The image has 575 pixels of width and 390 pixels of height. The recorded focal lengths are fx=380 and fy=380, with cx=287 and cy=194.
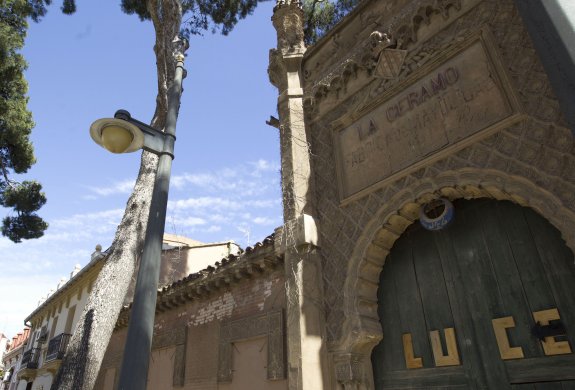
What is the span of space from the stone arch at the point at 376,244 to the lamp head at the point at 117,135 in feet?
8.84

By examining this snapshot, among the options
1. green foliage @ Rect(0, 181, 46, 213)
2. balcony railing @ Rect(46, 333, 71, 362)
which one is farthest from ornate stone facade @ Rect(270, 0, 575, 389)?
balcony railing @ Rect(46, 333, 71, 362)

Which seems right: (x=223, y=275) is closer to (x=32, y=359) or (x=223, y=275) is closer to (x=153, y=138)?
(x=153, y=138)

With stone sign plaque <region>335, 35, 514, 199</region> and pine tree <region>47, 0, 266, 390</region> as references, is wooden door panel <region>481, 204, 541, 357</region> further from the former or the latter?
pine tree <region>47, 0, 266, 390</region>

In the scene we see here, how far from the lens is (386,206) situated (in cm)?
438

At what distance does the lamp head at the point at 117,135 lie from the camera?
11.2ft

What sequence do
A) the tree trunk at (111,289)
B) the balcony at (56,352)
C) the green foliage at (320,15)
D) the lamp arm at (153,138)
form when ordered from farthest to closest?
Answer: the balcony at (56,352)
the green foliage at (320,15)
the tree trunk at (111,289)
the lamp arm at (153,138)

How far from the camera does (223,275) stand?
7.09 metres

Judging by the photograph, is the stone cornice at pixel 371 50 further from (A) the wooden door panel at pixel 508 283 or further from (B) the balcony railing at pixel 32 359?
(B) the balcony railing at pixel 32 359

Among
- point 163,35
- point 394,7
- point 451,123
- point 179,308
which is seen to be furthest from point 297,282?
point 163,35

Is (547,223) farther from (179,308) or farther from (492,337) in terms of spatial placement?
(179,308)

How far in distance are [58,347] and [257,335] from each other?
17.1m

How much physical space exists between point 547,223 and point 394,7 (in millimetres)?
3496

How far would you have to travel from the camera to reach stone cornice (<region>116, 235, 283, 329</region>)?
20.7ft

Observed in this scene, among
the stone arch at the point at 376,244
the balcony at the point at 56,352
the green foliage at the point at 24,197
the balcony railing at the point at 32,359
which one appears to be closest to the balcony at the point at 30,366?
the balcony railing at the point at 32,359
